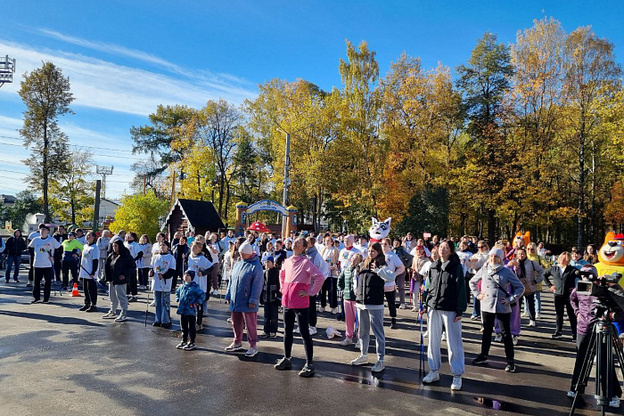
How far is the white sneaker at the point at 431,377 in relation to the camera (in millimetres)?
6191

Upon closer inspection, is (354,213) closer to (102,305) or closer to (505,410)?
(102,305)

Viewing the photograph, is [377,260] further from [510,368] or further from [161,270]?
[161,270]

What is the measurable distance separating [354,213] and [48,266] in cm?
2465

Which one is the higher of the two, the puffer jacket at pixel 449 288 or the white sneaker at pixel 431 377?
the puffer jacket at pixel 449 288

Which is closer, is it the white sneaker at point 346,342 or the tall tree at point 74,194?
the white sneaker at point 346,342

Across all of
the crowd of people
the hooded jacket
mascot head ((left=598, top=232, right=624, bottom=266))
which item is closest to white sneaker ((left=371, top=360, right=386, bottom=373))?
the crowd of people

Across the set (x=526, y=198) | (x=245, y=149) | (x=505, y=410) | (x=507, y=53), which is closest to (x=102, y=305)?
(x=505, y=410)

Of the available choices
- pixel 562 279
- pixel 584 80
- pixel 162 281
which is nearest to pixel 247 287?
pixel 162 281

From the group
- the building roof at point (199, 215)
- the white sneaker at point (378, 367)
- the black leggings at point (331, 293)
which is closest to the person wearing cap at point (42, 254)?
the black leggings at point (331, 293)

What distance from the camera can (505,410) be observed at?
531cm

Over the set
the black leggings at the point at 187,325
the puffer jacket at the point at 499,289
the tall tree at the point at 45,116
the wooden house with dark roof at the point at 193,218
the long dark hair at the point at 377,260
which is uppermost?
the tall tree at the point at 45,116

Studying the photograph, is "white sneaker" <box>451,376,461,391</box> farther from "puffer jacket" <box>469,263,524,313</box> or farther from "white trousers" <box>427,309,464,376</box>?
"puffer jacket" <box>469,263,524,313</box>

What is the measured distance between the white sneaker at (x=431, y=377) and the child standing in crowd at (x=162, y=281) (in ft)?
17.8

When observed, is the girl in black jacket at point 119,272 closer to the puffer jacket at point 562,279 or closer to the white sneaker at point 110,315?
the white sneaker at point 110,315
